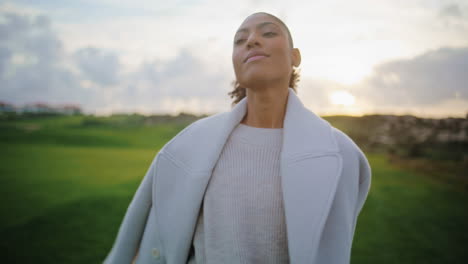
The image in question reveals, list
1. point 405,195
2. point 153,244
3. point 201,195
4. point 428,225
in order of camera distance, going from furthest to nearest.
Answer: point 405,195 < point 428,225 < point 153,244 < point 201,195

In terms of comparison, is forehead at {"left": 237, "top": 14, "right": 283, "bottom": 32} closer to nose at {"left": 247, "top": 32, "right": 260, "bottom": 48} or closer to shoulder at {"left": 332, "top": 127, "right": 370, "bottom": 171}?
nose at {"left": 247, "top": 32, "right": 260, "bottom": 48}

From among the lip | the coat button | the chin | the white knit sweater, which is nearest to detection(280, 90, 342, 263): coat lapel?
the white knit sweater

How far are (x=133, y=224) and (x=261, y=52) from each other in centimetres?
140

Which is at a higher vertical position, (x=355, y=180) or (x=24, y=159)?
(x=355, y=180)

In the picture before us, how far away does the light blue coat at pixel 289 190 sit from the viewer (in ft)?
4.91

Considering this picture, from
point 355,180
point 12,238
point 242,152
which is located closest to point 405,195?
point 355,180

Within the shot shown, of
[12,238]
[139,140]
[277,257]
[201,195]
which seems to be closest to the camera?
[277,257]

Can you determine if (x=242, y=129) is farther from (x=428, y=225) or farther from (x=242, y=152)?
(x=428, y=225)

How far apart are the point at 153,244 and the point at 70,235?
3.03m

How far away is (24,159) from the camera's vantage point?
29.7 ft

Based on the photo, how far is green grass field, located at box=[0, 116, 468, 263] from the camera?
12.1 feet

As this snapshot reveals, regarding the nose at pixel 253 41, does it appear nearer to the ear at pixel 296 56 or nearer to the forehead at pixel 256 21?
the forehead at pixel 256 21

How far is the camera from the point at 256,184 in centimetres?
167

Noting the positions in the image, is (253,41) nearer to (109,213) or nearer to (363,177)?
(363,177)
